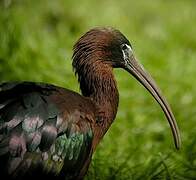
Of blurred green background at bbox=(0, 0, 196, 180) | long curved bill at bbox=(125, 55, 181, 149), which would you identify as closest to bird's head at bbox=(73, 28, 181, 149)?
long curved bill at bbox=(125, 55, 181, 149)

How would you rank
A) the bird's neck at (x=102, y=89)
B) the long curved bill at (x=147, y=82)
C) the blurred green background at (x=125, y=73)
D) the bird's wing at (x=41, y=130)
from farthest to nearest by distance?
the blurred green background at (x=125, y=73) → the long curved bill at (x=147, y=82) → the bird's neck at (x=102, y=89) → the bird's wing at (x=41, y=130)

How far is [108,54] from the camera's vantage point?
5.63 meters

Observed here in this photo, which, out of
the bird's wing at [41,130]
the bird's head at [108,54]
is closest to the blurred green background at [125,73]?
the bird's head at [108,54]

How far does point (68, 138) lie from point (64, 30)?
208 inches

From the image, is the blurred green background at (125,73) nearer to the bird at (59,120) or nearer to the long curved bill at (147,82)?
the long curved bill at (147,82)

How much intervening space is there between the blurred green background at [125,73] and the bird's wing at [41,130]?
36.7 inches

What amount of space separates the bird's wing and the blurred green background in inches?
36.7

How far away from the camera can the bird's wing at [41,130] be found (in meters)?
Answer: 4.89

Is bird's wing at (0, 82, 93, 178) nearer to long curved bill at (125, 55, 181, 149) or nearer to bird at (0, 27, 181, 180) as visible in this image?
bird at (0, 27, 181, 180)

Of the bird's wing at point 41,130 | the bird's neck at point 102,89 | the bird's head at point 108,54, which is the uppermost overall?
the bird's head at point 108,54

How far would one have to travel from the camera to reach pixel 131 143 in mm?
7176

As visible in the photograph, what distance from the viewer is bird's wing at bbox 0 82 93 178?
16.0 ft

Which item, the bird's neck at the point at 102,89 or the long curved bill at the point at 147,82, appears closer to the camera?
the bird's neck at the point at 102,89

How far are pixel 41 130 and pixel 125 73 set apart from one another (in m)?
3.99
